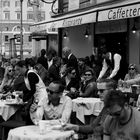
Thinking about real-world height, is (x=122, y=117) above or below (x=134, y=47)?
below

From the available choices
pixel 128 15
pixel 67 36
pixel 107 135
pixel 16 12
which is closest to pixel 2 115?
pixel 107 135

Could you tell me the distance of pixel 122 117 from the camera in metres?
4.30

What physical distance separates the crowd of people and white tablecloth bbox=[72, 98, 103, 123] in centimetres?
20

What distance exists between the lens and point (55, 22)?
61.9ft

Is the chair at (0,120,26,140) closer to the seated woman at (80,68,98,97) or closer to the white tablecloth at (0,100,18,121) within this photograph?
the white tablecloth at (0,100,18,121)

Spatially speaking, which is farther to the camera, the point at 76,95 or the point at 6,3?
the point at 6,3

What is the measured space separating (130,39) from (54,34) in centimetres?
1147

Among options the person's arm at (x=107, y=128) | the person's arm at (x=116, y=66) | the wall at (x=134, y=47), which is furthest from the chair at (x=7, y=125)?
the wall at (x=134, y=47)

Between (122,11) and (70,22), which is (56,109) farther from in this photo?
(70,22)

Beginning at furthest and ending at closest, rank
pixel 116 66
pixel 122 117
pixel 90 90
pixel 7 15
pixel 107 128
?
pixel 7 15, pixel 116 66, pixel 90 90, pixel 107 128, pixel 122 117

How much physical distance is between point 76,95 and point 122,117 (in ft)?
18.8

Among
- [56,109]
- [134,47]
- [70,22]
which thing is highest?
[70,22]

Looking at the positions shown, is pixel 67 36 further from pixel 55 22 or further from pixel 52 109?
pixel 52 109

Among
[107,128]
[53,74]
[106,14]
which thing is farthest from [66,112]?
[106,14]
